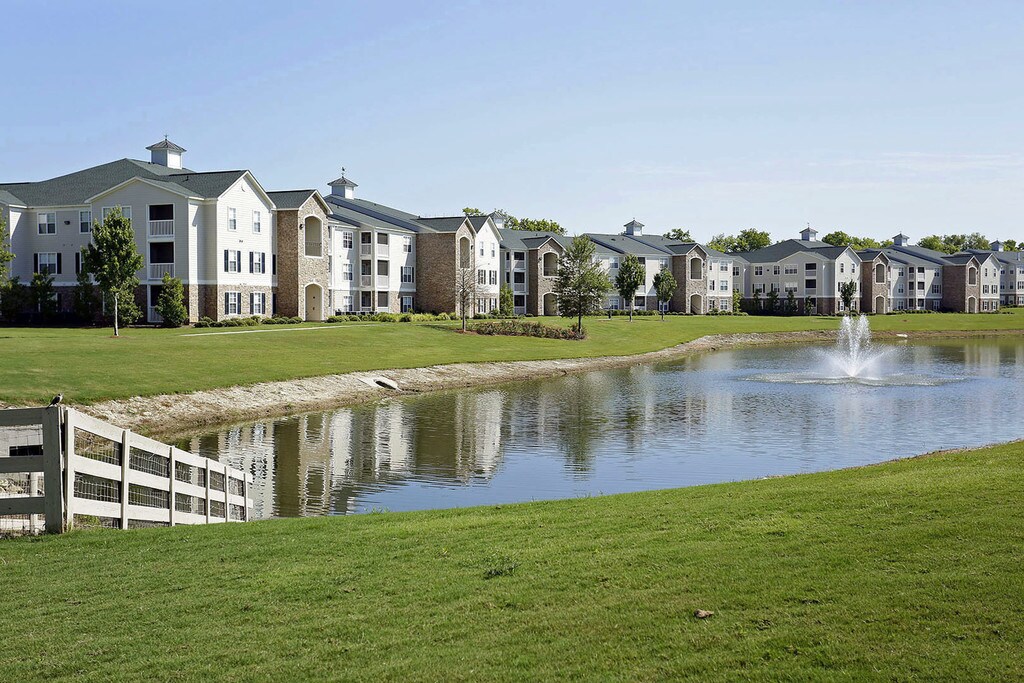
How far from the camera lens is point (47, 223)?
66.6 meters

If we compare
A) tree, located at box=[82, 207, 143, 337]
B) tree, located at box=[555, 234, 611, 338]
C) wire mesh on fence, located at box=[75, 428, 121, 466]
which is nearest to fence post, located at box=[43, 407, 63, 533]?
wire mesh on fence, located at box=[75, 428, 121, 466]

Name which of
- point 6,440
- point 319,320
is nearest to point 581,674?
point 6,440

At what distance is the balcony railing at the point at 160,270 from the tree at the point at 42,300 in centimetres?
682

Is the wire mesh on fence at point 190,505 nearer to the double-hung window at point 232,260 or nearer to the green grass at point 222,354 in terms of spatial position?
the green grass at point 222,354

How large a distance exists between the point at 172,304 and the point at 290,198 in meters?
15.5

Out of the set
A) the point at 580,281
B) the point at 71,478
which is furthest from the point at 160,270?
the point at 71,478

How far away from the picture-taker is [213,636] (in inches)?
325

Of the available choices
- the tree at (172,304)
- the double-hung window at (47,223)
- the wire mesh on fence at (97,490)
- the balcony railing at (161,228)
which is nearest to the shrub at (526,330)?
the tree at (172,304)

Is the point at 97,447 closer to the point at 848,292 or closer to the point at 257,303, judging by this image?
the point at 257,303

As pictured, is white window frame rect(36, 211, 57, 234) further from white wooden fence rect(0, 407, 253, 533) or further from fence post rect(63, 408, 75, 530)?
fence post rect(63, 408, 75, 530)

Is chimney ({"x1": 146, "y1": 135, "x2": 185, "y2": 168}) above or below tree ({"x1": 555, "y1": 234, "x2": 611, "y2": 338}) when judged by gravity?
above

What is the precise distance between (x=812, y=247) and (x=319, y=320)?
296 feet

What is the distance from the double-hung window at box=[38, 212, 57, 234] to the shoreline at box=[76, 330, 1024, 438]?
1360 inches

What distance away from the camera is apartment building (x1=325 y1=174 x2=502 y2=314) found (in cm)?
7981
